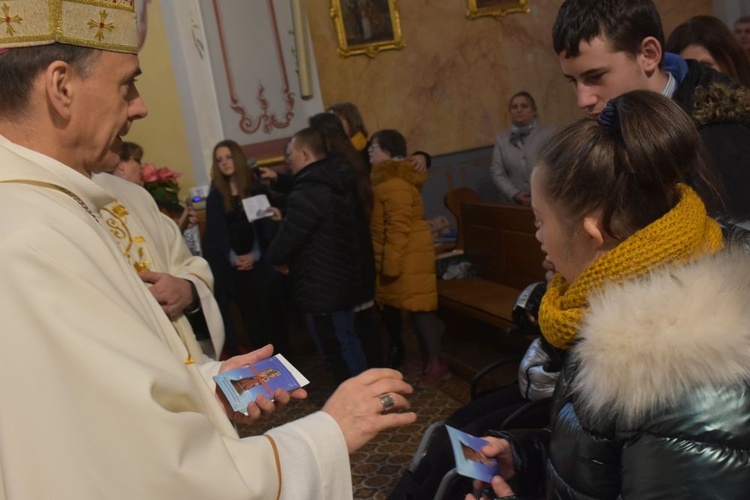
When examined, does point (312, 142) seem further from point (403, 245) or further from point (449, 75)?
point (449, 75)

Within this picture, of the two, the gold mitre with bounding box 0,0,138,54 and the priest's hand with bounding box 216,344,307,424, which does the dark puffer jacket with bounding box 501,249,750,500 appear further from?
the gold mitre with bounding box 0,0,138,54

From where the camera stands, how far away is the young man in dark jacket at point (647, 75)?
195 cm

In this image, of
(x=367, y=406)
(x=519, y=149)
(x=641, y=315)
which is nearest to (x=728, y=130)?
(x=641, y=315)

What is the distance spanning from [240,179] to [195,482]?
172 inches

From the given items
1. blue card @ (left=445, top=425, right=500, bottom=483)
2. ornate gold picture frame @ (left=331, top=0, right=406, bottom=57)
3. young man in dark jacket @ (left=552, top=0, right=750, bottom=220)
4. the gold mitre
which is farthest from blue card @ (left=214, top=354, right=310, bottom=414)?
ornate gold picture frame @ (left=331, top=0, right=406, bottom=57)

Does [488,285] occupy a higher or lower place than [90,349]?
lower

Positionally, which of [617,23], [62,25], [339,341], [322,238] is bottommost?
[339,341]

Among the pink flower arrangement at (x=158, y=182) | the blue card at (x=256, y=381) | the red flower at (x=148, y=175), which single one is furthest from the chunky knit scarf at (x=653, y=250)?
the red flower at (x=148, y=175)

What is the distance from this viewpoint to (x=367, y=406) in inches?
63.4

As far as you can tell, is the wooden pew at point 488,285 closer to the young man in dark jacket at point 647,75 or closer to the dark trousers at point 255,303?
the dark trousers at point 255,303

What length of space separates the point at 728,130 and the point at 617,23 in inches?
16.7

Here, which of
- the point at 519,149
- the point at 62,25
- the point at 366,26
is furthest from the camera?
the point at 366,26

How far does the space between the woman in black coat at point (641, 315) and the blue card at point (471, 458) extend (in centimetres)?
6

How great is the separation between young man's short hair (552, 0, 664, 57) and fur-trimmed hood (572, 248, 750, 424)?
931 millimetres
